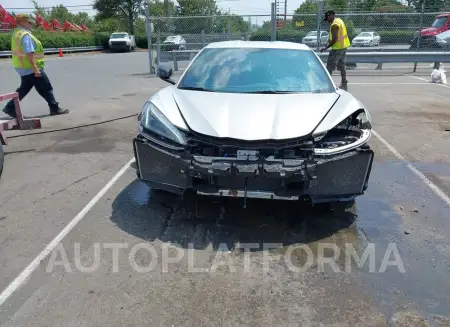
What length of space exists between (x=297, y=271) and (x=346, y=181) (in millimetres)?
973

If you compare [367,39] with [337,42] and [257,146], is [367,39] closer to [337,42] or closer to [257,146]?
[337,42]

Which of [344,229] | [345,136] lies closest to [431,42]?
[345,136]

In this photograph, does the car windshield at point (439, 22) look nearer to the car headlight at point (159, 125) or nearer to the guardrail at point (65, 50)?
the car headlight at point (159, 125)

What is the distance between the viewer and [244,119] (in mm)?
3576

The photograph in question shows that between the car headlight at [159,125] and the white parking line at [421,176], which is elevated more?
the car headlight at [159,125]

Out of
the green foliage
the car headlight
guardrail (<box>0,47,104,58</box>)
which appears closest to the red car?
the car headlight

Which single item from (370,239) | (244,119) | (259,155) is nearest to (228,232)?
(259,155)

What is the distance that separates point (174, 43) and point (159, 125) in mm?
13317

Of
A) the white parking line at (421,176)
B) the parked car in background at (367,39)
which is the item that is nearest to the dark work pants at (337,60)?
the white parking line at (421,176)

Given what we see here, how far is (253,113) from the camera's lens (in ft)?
12.1

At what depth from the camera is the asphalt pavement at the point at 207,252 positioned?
2617mm

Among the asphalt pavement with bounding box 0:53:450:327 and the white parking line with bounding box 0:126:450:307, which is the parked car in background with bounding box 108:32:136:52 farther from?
the white parking line with bounding box 0:126:450:307

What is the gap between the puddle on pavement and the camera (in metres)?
2.90

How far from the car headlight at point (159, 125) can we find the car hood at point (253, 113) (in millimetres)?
140
